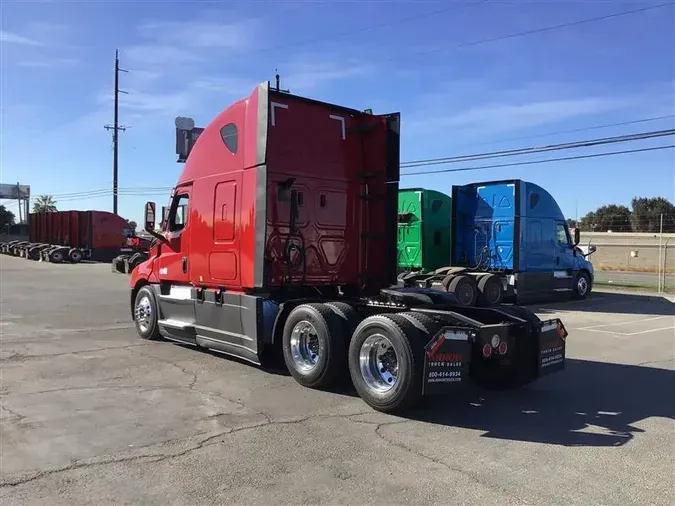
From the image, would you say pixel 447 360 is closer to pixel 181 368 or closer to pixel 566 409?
pixel 566 409

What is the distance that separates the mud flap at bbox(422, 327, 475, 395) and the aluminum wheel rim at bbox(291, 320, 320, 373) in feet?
6.00

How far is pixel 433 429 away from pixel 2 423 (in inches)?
161

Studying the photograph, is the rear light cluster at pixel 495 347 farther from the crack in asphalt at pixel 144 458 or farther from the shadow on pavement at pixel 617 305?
the shadow on pavement at pixel 617 305

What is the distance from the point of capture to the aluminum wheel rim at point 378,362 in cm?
632

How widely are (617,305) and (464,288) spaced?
232 inches

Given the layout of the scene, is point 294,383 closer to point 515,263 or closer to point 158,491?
point 158,491

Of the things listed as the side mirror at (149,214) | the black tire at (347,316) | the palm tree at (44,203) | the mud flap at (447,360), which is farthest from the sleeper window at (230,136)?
the palm tree at (44,203)

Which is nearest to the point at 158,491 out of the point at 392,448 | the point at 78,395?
the point at 392,448

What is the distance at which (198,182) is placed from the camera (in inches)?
365

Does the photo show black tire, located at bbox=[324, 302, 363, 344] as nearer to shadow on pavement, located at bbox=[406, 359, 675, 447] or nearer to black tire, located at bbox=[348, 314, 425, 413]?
black tire, located at bbox=[348, 314, 425, 413]

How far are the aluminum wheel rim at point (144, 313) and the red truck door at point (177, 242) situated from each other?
2.23 feet

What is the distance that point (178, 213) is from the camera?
32.2ft

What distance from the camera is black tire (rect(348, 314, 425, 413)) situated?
5871 mm

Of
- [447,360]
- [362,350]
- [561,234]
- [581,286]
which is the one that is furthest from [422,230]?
[447,360]
